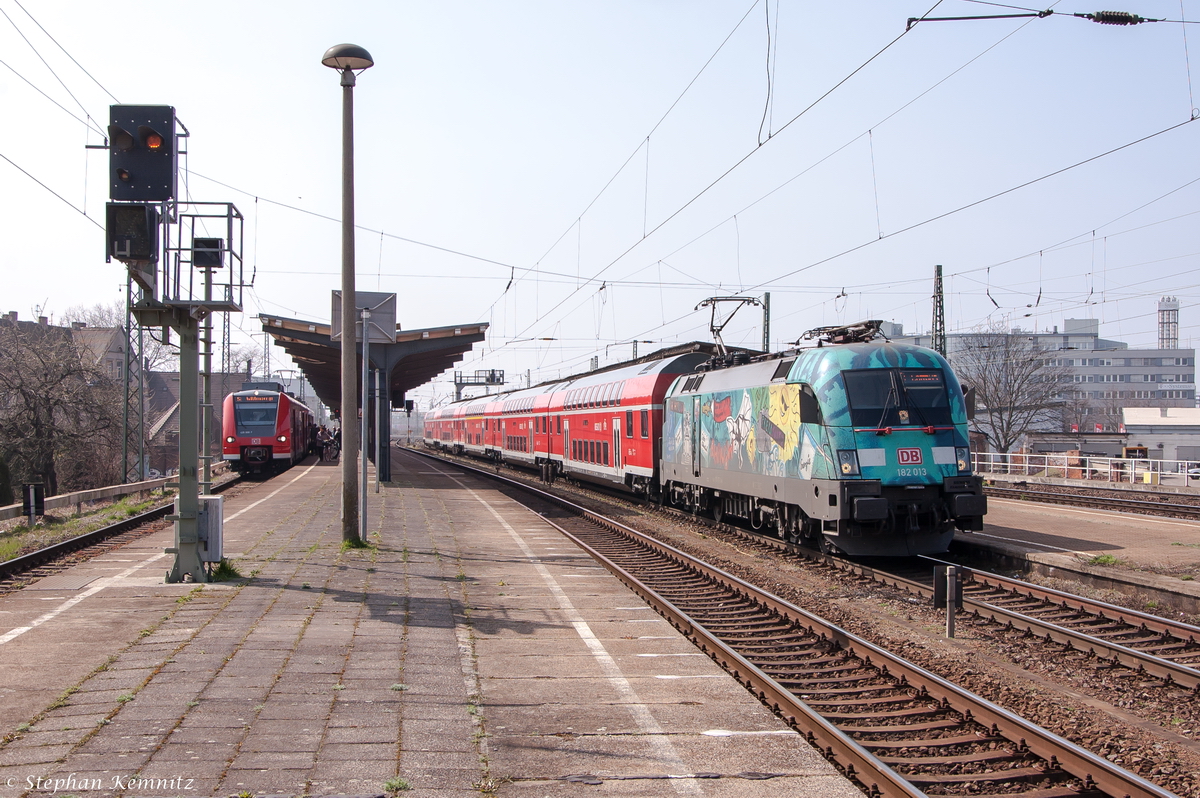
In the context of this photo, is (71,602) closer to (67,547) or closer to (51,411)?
(67,547)

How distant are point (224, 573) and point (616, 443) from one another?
15.3 metres

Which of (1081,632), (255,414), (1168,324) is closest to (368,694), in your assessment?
(1081,632)

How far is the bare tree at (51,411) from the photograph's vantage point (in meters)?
33.9

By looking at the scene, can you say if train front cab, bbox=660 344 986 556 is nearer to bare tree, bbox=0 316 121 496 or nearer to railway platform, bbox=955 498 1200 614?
railway platform, bbox=955 498 1200 614

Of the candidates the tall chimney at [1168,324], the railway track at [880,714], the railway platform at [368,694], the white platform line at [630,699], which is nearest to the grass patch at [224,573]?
the railway platform at [368,694]

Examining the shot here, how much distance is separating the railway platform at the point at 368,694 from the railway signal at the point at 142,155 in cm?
423

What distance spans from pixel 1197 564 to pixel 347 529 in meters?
11.4

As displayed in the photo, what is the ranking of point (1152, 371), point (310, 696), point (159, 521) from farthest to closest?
point (1152, 371) → point (159, 521) → point (310, 696)

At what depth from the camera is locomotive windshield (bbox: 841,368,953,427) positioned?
12273 millimetres

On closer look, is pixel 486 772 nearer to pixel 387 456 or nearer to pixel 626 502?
pixel 626 502

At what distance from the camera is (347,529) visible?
1323 cm

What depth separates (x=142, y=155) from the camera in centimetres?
958

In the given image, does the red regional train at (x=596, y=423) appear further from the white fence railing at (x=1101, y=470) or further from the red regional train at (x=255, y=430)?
the white fence railing at (x=1101, y=470)

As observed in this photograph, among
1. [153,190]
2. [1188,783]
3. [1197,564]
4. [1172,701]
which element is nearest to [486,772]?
[1188,783]
